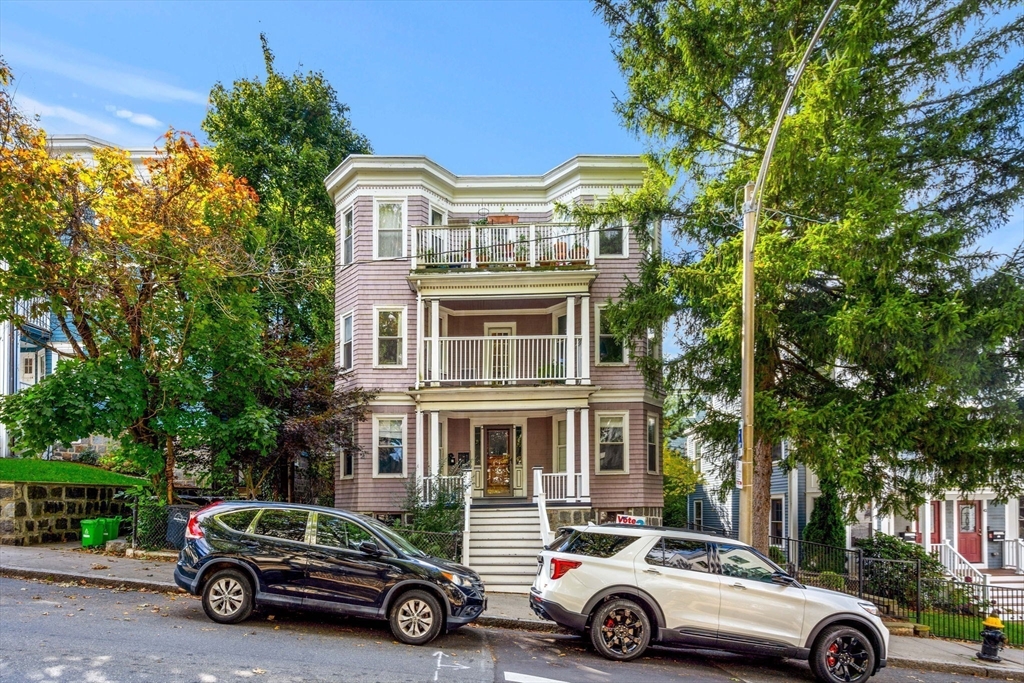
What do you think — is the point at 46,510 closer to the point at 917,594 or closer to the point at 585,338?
the point at 585,338

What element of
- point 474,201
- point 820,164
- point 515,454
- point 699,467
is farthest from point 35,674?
point 699,467

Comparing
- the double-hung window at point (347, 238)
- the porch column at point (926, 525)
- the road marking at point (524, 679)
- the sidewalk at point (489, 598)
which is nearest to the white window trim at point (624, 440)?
the sidewalk at point (489, 598)

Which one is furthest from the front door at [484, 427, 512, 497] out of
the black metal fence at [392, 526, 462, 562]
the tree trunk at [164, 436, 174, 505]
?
the tree trunk at [164, 436, 174, 505]

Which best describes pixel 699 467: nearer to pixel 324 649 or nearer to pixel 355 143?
pixel 355 143

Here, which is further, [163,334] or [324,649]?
[163,334]

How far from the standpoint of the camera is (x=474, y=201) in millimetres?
22109

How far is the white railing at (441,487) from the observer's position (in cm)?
1820

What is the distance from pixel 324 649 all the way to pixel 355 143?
22523 millimetres

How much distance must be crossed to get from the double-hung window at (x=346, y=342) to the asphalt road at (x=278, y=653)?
32.0 ft

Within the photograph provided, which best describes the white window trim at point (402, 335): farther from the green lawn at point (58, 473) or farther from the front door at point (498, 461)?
the green lawn at point (58, 473)

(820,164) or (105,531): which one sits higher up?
(820,164)

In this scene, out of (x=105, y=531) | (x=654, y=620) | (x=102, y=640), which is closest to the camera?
(x=102, y=640)

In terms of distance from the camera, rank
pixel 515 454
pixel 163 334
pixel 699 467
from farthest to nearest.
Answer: pixel 699 467, pixel 515 454, pixel 163 334

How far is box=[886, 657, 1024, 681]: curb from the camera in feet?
37.8
